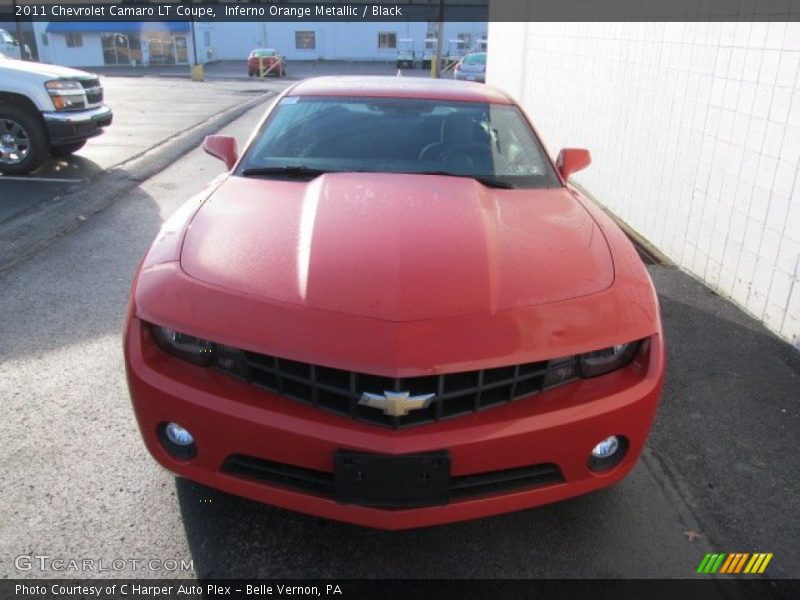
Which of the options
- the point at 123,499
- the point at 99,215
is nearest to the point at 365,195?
the point at 123,499

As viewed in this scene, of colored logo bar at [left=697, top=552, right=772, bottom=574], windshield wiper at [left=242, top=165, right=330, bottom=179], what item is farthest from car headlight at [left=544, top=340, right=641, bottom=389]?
windshield wiper at [left=242, top=165, right=330, bottom=179]

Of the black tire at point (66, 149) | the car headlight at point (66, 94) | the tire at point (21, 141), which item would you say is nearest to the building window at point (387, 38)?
the black tire at point (66, 149)

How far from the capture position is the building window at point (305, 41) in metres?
58.8

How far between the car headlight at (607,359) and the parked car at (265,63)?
39282 millimetres

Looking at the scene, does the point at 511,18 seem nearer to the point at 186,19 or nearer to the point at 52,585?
the point at 52,585

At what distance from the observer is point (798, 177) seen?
13.7ft

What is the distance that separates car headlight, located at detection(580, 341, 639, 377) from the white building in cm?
5569

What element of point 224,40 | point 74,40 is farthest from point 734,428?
point 224,40

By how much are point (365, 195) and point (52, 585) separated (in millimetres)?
1929

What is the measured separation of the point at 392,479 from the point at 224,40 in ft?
207

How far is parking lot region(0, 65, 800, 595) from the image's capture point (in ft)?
8.29

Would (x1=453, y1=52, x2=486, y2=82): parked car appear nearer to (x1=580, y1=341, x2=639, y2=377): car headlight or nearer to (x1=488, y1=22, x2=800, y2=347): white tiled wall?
(x1=488, y1=22, x2=800, y2=347): white tiled wall

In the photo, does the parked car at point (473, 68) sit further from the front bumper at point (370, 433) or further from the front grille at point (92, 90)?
the front bumper at point (370, 433)

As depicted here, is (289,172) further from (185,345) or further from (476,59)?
(476,59)
